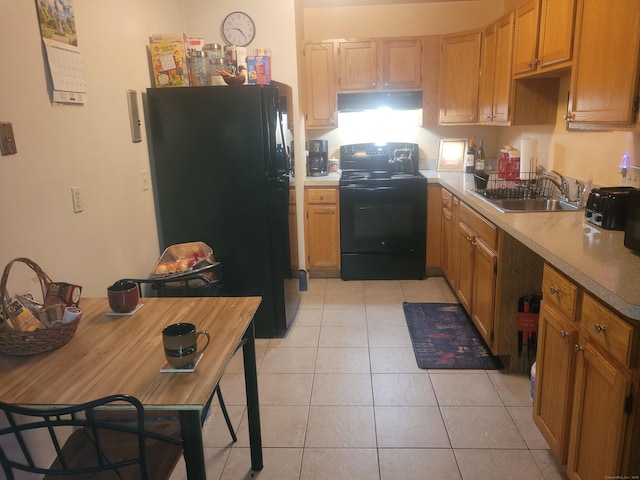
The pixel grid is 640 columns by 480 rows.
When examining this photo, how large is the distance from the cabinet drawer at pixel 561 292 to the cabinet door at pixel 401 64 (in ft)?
9.02

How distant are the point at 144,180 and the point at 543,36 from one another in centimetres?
243

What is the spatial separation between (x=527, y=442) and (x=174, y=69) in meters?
2.77

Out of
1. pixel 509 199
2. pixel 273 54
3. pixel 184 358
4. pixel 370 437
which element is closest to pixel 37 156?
pixel 184 358

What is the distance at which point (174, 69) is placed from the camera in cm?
298

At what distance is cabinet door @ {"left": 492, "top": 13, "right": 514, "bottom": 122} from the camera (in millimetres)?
3342

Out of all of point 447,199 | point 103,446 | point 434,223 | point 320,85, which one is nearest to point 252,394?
point 103,446

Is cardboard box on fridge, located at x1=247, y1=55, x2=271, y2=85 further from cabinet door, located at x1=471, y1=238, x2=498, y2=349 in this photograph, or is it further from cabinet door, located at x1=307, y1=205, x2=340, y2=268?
cabinet door, located at x1=471, y1=238, x2=498, y2=349

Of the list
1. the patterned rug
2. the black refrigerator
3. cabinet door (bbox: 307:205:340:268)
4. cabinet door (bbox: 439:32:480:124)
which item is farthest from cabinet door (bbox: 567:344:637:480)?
cabinet door (bbox: 439:32:480:124)

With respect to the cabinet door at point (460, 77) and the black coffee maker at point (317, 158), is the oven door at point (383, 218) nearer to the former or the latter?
the black coffee maker at point (317, 158)

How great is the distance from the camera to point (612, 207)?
216 cm

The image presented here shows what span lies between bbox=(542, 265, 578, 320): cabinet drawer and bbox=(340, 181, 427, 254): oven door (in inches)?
87.9

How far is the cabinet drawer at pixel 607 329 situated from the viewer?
55.9 inches

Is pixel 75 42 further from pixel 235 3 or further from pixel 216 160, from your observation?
pixel 235 3

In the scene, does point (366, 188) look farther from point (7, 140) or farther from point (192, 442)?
point (192, 442)
